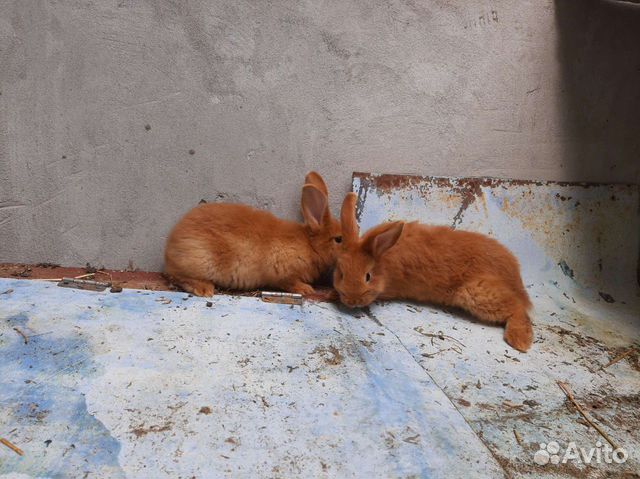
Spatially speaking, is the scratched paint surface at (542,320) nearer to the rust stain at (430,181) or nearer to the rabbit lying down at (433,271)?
the rust stain at (430,181)

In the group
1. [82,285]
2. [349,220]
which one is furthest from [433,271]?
[82,285]

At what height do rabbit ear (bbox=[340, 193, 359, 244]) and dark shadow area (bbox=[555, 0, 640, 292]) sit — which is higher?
dark shadow area (bbox=[555, 0, 640, 292])

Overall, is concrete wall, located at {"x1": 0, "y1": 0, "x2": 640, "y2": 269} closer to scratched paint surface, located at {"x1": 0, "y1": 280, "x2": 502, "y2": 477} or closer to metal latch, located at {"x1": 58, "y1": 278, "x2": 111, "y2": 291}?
metal latch, located at {"x1": 58, "y1": 278, "x2": 111, "y2": 291}

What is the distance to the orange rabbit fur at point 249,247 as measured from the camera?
281 centimetres

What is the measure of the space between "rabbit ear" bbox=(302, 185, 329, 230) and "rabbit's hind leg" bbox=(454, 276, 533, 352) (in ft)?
3.38

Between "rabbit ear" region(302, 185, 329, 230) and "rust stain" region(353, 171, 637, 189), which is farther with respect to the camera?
"rust stain" region(353, 171, 637, 189)

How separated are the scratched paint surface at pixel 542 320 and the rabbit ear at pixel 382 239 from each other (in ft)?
1.38

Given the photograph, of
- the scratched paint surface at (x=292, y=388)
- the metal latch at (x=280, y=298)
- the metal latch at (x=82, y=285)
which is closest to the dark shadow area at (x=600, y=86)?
the scratched paint surface at (x=292, y=388)

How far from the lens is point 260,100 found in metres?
3.16

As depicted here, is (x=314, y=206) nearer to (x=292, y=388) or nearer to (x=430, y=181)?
(x=430, y=181)

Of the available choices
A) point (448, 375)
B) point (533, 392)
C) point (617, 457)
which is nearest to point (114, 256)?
point (448, 375)

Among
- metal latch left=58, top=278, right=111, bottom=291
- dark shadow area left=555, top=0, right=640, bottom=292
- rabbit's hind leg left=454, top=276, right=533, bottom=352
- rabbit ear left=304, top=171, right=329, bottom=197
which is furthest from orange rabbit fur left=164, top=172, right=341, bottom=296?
dark shadow area left=555, top=0, right=640, bottom=292

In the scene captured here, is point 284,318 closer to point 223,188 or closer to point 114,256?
point 223,188

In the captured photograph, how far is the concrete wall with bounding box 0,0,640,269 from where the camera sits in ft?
9.68
